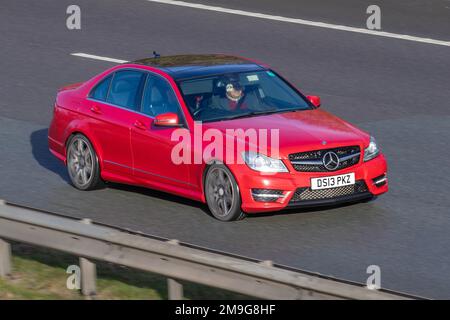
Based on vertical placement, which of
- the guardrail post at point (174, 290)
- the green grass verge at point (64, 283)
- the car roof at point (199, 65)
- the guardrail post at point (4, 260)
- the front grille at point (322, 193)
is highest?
the car roof at point (199, 65)

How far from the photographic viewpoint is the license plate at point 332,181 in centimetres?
1167

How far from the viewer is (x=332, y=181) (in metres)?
11.7

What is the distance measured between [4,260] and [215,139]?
8.85 feet

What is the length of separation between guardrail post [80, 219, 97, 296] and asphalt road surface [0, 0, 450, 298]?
1.77 m

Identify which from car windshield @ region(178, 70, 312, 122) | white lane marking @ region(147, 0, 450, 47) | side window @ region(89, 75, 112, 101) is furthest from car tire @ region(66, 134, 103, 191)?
white lane marking @ region(147, 0, 450, 47)

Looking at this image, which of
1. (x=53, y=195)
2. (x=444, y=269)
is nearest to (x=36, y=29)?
(x=53, y=195)

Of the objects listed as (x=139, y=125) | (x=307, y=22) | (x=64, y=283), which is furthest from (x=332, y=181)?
(x=307, y=22)

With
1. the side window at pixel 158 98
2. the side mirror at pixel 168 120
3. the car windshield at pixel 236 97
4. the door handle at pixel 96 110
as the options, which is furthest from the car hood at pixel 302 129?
the door handle at pixel 96 110

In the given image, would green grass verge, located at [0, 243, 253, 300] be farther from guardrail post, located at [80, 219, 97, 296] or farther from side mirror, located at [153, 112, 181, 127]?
side mirror, located at [153, 112, 181, 127]

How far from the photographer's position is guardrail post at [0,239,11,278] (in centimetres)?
1015

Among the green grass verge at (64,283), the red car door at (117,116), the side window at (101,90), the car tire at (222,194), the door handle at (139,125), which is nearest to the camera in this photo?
the green grass verge at (64,283)

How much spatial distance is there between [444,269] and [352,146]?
2.11m

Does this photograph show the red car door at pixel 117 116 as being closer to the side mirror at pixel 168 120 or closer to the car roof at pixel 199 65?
the car roof at pixel 199 65
